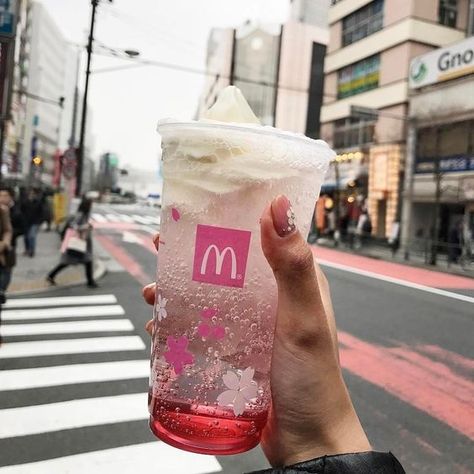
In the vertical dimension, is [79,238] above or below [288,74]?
below

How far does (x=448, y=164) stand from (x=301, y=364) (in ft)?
79.4

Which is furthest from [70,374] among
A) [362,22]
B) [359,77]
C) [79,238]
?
[362,22]

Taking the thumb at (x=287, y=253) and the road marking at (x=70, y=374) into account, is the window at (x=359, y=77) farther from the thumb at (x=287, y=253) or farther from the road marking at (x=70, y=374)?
the thumb at (x=287, y=253)

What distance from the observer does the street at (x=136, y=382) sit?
378 cm

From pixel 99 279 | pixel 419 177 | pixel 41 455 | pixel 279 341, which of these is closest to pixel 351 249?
pixel 419 177

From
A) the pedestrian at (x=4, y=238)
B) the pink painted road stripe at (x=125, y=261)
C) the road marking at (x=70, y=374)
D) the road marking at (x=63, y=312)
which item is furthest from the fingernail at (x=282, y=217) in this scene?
the pink painted road stripe at (x=125, y=261)

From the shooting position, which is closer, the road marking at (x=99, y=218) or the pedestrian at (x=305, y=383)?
the pedestrian at (x=305, y=383)

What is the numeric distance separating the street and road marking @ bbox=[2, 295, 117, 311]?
2cm

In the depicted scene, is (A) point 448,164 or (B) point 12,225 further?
(A) point 448,164

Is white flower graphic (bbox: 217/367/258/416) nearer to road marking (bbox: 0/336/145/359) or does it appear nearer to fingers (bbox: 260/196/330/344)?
fingers (bbox: 260/196/330/344)

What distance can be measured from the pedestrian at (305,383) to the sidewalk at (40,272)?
9.50 metres

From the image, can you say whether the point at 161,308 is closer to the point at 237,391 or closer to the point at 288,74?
the point at 237,391

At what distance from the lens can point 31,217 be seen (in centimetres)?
1415

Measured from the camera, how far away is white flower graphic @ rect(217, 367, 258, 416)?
46.9 inches
